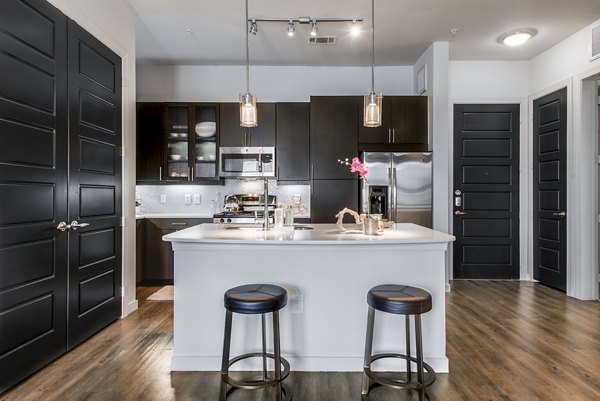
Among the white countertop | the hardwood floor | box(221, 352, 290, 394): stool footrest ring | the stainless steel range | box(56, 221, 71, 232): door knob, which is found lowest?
the hardwood floor

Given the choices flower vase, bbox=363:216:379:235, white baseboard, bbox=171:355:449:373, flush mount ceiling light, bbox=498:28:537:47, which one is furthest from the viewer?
flush mount ceiling light, bbox=498:28:537:47

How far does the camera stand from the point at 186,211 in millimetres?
5152

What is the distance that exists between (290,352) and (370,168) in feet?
8.83

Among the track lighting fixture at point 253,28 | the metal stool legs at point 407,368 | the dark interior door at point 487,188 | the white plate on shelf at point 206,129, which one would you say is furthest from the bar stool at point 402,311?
the white plate on shelf at point 206,129

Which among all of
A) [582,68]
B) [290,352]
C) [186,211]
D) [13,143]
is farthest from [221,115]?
[582,68]

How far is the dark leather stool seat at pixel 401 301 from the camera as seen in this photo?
1.89m

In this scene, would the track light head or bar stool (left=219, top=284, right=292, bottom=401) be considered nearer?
bar stool (left=219, top=284, right=292, bottom=401)

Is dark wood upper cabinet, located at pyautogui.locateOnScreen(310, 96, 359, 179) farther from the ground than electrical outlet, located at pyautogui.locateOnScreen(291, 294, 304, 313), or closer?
farther from the ground

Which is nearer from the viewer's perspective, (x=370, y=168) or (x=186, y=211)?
(x=370, y=168)

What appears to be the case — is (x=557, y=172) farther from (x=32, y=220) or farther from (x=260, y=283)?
(x=32, y=220)

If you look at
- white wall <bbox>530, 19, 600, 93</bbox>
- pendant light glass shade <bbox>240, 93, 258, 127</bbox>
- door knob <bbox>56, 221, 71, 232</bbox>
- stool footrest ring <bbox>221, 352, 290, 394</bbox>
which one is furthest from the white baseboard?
white wall <bbox>530, 19, 600, 93</bbox>

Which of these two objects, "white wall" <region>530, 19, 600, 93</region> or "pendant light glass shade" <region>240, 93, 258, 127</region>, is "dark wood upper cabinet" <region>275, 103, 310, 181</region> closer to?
"pendant light glass shade" <region>240, 93, 258, 127</region>

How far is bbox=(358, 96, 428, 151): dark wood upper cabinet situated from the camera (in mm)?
4598

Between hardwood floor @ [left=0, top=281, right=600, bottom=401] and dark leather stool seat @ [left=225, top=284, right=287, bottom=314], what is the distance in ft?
1.85
